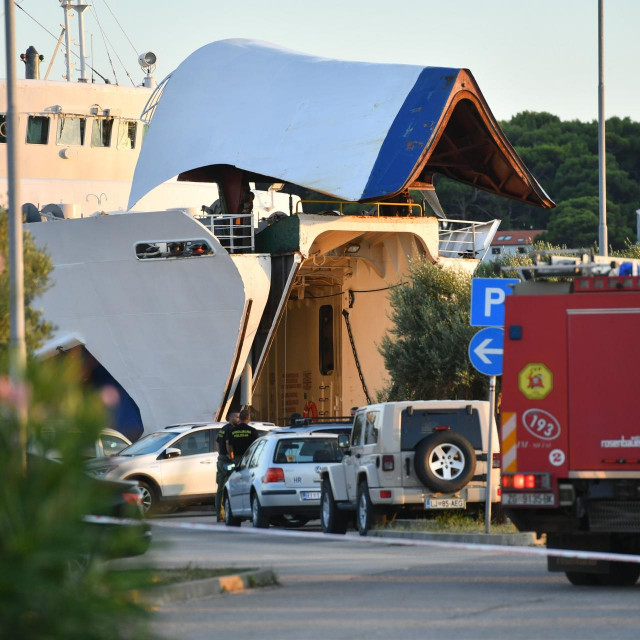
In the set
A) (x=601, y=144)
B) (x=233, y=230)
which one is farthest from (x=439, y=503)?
(x=233, y=230)

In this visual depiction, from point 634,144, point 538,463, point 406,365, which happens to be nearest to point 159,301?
point 406,365

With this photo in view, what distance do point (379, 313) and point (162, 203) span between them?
9394 mm

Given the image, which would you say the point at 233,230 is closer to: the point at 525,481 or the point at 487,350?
the point at 487,350

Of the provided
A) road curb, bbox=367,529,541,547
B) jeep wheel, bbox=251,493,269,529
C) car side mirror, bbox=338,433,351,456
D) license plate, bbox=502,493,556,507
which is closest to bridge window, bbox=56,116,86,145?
jeep wheel, bbox=251,493,269,529

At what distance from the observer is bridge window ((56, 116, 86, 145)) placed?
41.7 metres

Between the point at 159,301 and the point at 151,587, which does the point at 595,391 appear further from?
the point at 159,301

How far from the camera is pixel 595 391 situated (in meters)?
10.7

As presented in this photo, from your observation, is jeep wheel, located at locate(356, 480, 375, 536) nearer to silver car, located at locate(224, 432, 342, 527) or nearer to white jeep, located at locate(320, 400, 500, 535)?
white jeep, located at locate(320, 400, 500, 535)

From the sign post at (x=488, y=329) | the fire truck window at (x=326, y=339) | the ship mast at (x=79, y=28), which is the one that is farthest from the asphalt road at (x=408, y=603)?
the ship mast at (x=79, y=28)

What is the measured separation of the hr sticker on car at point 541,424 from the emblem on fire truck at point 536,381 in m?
0.13

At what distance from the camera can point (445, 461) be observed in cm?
1623

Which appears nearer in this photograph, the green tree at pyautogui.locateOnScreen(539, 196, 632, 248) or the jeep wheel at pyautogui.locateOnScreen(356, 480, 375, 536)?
the jeep wheel at pyautogui.locateOnScreen(356, 480, 375, 536)

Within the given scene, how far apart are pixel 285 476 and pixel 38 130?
25.2m

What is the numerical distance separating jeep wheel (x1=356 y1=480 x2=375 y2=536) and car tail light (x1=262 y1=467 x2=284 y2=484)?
2.25 meters
